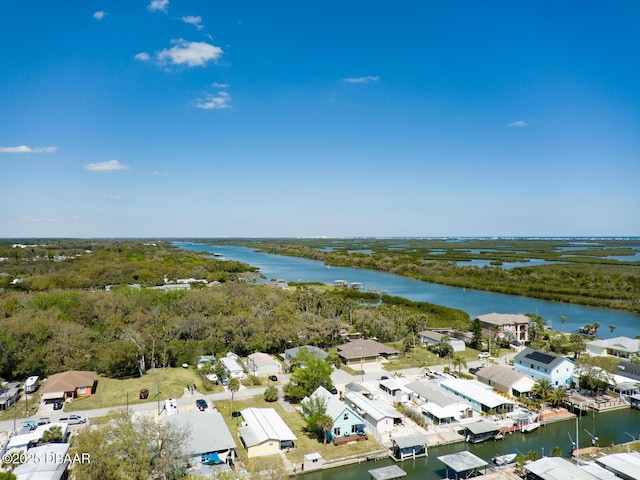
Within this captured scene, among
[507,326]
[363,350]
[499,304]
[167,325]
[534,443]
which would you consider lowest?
[534,443]

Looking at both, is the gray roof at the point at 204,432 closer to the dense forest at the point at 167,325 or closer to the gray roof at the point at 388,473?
the gray roof at the point at 388,473

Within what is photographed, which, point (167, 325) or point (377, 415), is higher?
point (167, 325)

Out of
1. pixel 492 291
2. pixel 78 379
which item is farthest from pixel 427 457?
pixel 492 291

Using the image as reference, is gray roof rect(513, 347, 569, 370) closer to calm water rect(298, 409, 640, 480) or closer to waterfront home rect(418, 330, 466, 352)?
calm water rect(298, 409, 640, 480)

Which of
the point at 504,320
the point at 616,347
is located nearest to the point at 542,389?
the point at 616,347

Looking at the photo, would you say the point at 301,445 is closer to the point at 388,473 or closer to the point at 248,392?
the point at 388,473

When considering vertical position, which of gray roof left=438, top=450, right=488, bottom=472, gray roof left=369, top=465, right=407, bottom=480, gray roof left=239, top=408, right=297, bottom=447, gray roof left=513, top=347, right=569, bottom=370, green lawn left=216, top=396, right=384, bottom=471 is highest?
gray roof left=513, top=347, right=569, bottom=370

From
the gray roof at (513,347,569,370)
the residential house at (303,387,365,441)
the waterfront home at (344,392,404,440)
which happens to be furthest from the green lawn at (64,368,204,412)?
the gray roof at (513,347,569,370)

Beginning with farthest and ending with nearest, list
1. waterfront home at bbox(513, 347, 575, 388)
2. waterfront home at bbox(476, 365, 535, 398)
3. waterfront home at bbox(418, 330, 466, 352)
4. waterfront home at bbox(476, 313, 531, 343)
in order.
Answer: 1. waterfront home at bbox(476, 313, 531, 343)
2. waterfront home at bbox(418, 330, 466, 352)
3. waterfront home at bbox(513, 347, 575, 388)
4. waterfront home at bbox(476, 365, 535, 398)

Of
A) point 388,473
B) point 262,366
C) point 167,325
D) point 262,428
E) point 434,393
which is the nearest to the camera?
point 388,473
